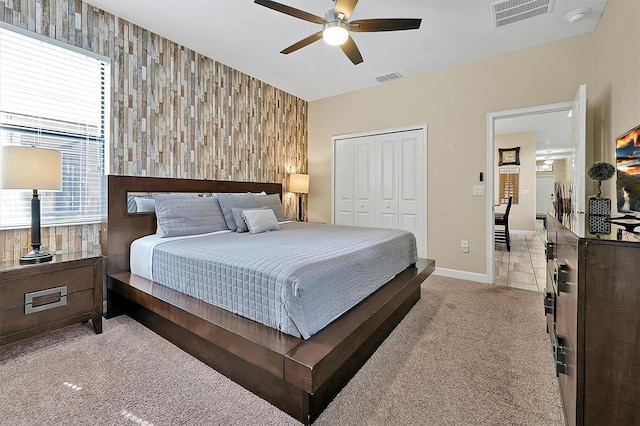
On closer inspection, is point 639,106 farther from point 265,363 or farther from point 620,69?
point 265,363

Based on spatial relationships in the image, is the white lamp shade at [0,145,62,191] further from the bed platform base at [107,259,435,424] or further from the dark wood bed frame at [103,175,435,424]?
the bed platform base at [107,259,435,424]

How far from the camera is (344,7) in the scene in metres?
2.21

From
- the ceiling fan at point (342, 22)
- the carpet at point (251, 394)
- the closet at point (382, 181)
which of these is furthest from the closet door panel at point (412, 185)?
the ceiling fan at point (342, 22)

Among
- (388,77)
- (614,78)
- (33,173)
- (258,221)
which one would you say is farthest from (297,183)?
(614,78)

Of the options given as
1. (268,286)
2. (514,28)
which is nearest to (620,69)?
(514,28)

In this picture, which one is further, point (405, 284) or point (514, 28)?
point (514, 28)

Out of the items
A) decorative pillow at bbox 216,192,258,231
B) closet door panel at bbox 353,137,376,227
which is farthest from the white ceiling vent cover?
decorative pillow at bbox 216,192,258,231

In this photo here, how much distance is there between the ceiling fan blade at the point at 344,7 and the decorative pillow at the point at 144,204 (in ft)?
7.81

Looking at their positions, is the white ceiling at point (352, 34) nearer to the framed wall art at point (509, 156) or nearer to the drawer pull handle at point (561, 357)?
the drawer pull handle at point (561, 357)

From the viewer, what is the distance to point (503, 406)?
152 centimetres

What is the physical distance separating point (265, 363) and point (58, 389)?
48.1 inches

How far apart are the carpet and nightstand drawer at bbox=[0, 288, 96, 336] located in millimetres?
194

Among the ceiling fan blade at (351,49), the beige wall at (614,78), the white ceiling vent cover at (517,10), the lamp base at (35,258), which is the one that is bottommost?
the lamp base at (35,258)

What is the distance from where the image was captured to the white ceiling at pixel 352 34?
270 cm
